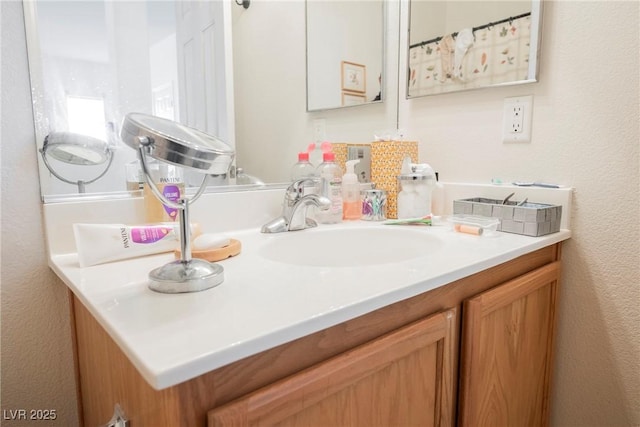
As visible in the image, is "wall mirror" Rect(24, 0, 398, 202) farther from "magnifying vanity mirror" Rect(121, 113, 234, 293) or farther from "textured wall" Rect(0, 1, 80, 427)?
"magnifying vanity mirror" Rect(121, 113, 234, 293)

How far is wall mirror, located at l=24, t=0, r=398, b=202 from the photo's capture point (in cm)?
75

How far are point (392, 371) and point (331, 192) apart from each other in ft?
1.90

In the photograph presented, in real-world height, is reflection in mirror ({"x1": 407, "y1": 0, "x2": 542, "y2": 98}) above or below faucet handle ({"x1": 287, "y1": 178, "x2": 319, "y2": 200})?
above

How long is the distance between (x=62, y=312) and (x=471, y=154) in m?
1.05

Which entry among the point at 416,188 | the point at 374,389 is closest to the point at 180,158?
the point at 374,389

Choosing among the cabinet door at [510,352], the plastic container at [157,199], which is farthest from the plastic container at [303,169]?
the cabinet door at [510,352]

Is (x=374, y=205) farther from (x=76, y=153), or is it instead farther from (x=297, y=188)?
(x=76, y=153)

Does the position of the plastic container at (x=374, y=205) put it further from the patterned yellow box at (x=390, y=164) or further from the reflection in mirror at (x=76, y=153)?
the reflection in mirror at (x=76, y=153)

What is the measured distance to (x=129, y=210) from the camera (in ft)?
2.64

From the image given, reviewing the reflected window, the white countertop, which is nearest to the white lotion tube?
the white countertop

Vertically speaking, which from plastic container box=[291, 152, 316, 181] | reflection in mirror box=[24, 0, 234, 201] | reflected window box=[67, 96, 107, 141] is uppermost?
reflection in mirror box=[24, 0, 234, 201]

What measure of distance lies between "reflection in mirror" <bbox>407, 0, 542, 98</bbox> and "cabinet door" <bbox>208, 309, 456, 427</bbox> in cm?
69

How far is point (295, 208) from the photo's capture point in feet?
3.10

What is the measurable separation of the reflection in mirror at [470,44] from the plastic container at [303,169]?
15.6 inches
